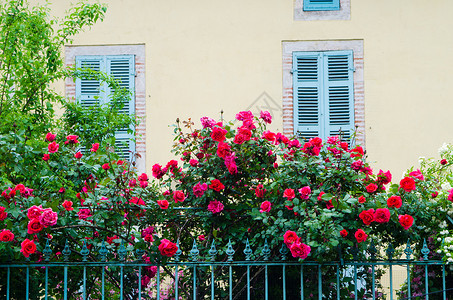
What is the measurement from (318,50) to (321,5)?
0.65 metres

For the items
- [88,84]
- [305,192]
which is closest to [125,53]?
[88,84]

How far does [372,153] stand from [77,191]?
4.84m

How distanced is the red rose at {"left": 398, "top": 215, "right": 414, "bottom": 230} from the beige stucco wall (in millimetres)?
4710

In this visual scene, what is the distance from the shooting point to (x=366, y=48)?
9.57 m

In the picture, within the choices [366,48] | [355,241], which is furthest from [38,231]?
[366,48]

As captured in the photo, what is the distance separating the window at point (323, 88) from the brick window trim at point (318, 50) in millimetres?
56

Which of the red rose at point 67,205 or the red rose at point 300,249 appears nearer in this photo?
the red rose at point 300,249

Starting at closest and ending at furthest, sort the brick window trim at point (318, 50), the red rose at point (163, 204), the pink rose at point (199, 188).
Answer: the red rose at point (163, 204) → the pink rose at point (199, 188) → the brick window trim at point (318, 50)

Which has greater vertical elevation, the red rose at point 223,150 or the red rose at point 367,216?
the red rose at point 223,150

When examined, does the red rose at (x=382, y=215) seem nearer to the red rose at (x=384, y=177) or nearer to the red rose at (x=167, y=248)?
the red rose at (x=384, y=177)

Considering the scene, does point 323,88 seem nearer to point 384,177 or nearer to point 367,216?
point 384,177

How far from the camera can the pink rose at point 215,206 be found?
202 inches

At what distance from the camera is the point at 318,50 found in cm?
959

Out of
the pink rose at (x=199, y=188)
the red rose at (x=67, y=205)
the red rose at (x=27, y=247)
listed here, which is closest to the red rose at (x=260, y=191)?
the pink rose at (x=199, y=188)
